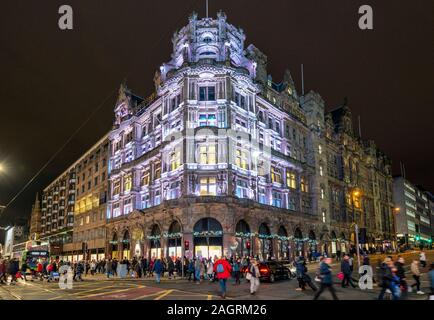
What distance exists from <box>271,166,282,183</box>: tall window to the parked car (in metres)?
25.3

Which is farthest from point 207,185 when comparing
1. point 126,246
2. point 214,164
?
point 126,246

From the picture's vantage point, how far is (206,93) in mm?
47219

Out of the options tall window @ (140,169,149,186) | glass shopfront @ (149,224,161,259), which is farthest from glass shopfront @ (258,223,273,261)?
tall window @ (140,169,149,186)

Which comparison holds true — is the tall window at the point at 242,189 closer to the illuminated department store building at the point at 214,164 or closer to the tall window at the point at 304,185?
the illuminated department store building at the point at 214,164

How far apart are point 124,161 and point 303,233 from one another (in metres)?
30.0

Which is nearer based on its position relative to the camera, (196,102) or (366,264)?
(366,264)

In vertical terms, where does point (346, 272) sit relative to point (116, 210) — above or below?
below

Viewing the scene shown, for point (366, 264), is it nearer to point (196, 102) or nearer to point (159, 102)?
point (196, 102)

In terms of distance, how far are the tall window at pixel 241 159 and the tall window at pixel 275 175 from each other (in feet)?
24.8

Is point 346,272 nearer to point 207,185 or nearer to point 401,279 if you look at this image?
point 401,279

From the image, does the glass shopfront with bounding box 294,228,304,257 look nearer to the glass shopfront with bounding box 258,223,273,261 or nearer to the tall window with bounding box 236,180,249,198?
the glass shopfront with bounding box 258,223,273,261

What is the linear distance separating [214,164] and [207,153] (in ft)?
5.06
